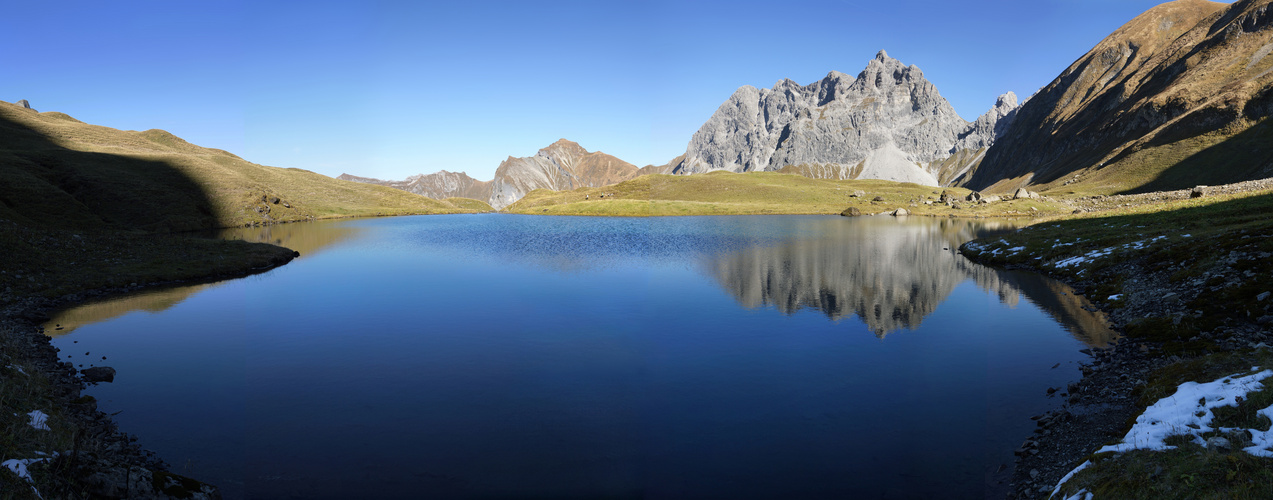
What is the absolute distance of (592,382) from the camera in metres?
21.5

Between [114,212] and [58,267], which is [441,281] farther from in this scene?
[114,212]

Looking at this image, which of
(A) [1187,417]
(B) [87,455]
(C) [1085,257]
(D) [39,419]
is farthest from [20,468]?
(C) [1085,257]

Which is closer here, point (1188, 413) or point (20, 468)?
point (20, 468)

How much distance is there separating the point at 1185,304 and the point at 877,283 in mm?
19540

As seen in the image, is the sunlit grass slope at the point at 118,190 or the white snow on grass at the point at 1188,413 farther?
the sunlit grass slope at the point at 118,190

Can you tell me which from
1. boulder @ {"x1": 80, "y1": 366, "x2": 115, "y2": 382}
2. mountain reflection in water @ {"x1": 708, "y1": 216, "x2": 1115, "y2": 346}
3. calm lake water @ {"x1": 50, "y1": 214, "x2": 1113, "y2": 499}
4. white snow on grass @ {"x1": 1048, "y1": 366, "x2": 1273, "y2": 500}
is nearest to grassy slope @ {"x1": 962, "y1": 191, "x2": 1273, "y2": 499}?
white snow on grass @ {"x1": 1048, "y1": 366, "x2": 1273, "y2": 500}

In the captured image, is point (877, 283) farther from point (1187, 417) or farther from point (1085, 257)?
point (1187, 417)

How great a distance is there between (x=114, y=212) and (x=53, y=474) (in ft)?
463

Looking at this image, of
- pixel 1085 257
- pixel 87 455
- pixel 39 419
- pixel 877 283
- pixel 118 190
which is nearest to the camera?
pixel 87 455

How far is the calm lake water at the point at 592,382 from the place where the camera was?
14.7m

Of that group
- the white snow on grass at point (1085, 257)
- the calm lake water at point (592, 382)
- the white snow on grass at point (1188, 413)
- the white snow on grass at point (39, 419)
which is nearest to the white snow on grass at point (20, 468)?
the white snow on grass at point (39, 419)

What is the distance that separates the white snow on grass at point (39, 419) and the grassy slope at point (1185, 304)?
2436cm

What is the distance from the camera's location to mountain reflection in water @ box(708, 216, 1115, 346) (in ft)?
106

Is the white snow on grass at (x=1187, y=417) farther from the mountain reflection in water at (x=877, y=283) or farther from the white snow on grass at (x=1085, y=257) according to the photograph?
the white snow on grass at (x=1085, y=257)
